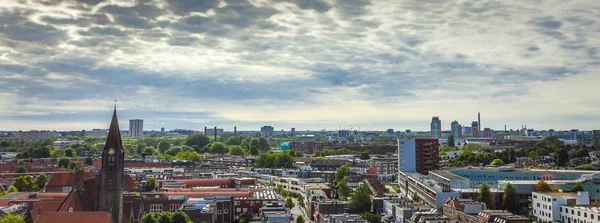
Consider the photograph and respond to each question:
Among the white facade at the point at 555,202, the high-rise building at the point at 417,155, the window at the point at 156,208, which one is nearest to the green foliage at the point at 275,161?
the high-rise building at the point at 417,155

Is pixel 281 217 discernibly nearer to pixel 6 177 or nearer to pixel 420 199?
pixel 420 199

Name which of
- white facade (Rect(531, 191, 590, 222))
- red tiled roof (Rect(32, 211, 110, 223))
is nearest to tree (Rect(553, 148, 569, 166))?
white facade (Rect(531, 191, 590, 222))

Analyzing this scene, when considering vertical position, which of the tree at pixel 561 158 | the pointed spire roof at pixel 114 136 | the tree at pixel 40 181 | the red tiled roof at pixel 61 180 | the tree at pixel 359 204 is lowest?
the tree at pixel 359 204

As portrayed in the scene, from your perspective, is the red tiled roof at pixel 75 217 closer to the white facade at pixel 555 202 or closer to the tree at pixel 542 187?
the white facade at pixel 555 202

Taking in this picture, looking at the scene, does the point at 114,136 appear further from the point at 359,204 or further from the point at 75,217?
the point at 359,204

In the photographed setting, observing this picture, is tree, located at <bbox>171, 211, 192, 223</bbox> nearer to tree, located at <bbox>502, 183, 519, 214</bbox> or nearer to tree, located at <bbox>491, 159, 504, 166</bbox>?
tree, located at <bbox>502, 183, 519, 214</bbox>

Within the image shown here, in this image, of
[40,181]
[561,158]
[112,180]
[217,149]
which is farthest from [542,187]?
[217,149]

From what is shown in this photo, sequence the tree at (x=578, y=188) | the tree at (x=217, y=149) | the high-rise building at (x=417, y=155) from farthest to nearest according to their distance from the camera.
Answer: the tree at (x=217, y=149) → the high-rise building at (x=417, y=155) → the tree at (x=578, y=188)
